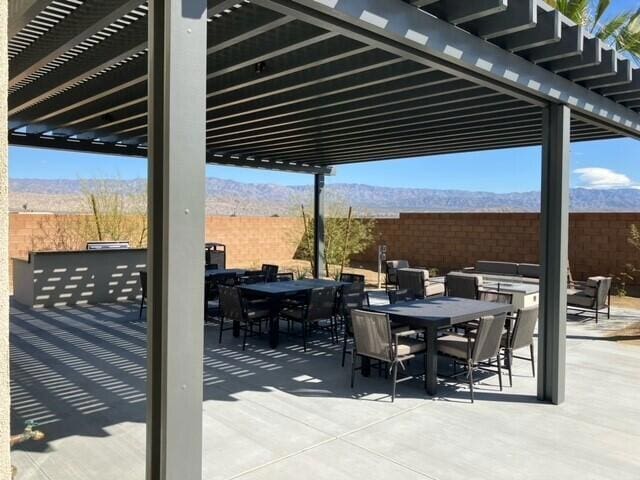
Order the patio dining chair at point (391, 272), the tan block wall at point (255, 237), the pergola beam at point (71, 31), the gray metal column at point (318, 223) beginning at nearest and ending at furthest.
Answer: the pergola beam at point (71, 31), the patio dining chair at point (391, 272), the gray metal column at point (318, 223), the tan block wall at point (255, 237)

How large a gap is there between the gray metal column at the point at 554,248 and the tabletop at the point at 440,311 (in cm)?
74

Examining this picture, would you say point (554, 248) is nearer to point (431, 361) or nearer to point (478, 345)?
point (478, 345)

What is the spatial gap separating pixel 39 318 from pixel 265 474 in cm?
680

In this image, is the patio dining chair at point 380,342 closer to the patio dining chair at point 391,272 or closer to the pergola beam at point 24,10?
the pergola beam at point 24,10

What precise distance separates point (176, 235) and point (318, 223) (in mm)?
10569

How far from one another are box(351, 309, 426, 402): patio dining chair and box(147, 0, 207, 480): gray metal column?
275 centimetres

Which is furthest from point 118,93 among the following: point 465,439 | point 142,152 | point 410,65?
point 465,439

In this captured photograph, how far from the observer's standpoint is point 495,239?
14.3 m

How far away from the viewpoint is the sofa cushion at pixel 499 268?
36.0 feet

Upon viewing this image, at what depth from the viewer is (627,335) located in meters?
7.63

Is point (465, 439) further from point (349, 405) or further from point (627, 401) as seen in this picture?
point (627, 401)

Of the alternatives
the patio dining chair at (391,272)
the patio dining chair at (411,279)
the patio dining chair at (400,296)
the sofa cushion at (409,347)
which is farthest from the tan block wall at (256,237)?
the sofa cushion at (409,347)

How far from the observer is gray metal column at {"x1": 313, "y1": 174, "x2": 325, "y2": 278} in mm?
12734

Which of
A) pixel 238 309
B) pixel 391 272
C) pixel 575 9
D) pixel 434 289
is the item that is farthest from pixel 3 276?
pixel 575 9
